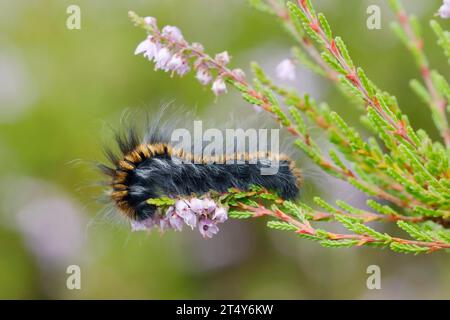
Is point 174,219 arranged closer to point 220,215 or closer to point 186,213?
point 186,213

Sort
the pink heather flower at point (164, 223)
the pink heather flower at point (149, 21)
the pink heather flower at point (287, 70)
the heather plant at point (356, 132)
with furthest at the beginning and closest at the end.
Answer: the pink heather flower at point (287, 70) → the pink heather flower at point (164, 223) → the pink heather flower at point (149, 21) → the heather plant at point (356, 132)

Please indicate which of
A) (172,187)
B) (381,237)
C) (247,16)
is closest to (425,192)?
(381,237)

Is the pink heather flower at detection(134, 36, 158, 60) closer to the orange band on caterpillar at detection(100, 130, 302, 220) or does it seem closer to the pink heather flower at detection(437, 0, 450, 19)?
the orange band on caterpillar at detection(100, 130, 302, 220)

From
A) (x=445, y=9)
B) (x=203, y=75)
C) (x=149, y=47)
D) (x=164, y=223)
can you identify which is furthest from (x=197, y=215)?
(x=445, y=9)

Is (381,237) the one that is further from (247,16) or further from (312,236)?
(247,16)

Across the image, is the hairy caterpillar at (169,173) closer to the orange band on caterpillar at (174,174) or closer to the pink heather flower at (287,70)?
the orange band on caterpillar at (174,174)

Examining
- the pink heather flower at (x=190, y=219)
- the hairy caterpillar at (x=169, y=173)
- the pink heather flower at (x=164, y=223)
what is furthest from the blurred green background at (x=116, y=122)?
the pink heather flower at (x=190, y=219)
